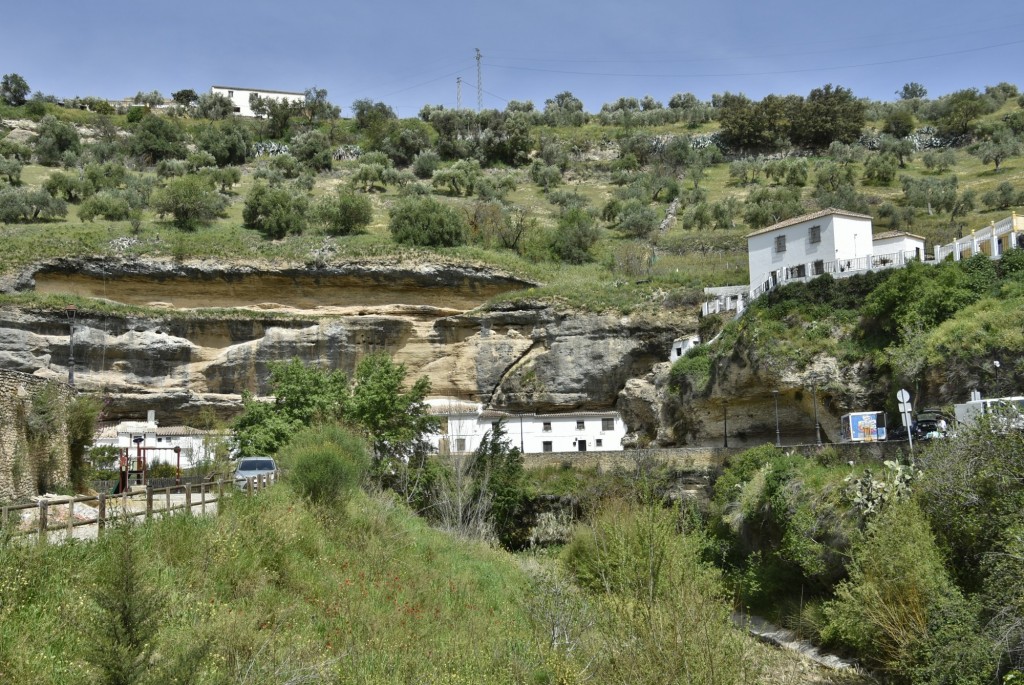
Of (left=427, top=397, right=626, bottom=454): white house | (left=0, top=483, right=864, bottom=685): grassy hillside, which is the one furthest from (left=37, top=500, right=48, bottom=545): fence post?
→ (left=427, top=397, right=626, bottom=454): white house

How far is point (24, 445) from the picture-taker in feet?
71.6

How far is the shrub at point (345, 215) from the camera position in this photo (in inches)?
2267

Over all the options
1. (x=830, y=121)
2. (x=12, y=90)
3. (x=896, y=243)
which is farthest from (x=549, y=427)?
(x=12, y=90)

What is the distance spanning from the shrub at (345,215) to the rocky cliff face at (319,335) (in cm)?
834

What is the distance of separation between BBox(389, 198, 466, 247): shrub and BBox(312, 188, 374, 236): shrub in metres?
2.66

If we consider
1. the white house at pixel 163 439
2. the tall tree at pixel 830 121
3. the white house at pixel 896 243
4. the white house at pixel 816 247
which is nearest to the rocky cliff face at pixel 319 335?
the white house at pixel 163 439

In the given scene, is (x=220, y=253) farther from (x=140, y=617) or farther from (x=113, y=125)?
(x=113, y=125)

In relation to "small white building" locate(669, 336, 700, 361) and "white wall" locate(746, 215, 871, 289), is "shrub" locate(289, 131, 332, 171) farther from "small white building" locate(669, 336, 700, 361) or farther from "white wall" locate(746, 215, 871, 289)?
"white wall" locate(746, 215, 871, 289)

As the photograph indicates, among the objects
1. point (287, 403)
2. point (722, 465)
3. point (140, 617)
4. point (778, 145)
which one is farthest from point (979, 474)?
point (778, 145)

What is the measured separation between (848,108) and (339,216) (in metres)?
64.5

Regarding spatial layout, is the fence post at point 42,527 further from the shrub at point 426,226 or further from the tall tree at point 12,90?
the tall tree at point 12,90

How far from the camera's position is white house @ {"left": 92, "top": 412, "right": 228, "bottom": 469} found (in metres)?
42.5

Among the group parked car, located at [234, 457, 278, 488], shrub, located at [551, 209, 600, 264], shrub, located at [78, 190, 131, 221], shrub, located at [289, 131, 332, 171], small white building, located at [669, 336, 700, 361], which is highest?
shrub, located at [289, 131, 332, 171]

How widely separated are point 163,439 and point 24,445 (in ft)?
78.8
